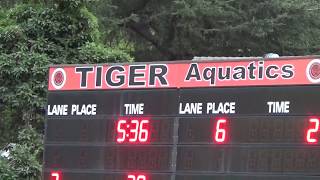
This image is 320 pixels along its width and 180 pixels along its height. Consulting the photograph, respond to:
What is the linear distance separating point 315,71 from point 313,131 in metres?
0.63

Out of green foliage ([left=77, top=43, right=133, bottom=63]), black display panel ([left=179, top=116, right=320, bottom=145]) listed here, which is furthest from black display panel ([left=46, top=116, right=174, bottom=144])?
green foliage ([left=77, top=43, right=133, bottom=63])

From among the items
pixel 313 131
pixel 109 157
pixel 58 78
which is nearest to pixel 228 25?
pixel 58 78

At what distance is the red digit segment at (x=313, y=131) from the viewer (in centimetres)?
753

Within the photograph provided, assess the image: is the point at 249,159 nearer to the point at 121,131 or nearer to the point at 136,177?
the point at 136,177

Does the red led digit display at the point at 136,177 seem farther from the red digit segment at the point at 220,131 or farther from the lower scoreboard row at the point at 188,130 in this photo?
the red digit segment at the point at 220,131

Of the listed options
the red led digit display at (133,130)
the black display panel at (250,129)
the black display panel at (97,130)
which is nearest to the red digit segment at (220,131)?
the black display panel at (250,129)

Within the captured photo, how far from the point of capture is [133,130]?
8516mm

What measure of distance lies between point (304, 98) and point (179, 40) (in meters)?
→ 16.5

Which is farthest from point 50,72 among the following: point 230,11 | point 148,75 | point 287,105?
point 230,11

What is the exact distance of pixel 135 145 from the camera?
8422mm

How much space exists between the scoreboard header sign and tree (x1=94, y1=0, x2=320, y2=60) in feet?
43.6

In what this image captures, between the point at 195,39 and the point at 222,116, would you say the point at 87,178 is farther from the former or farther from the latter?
the point at 195,39

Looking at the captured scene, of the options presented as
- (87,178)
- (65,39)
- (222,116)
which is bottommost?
(87,178)

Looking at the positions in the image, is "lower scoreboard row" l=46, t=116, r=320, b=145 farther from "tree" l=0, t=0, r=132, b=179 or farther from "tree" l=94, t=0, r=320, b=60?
"tree" l=94, t=0, r=320, b=60
